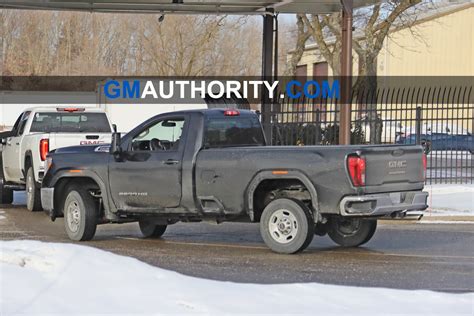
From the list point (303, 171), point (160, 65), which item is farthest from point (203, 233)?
point (160, 65)

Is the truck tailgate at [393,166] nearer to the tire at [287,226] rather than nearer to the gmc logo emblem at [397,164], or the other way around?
the gmc logo emblem at [397,164]

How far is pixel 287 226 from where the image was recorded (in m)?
12.0

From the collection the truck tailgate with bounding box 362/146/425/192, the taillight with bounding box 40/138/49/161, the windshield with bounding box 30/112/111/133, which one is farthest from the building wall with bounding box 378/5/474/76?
the truck tailgate with bounding box 362/146/425/192

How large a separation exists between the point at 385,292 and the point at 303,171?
3.13m

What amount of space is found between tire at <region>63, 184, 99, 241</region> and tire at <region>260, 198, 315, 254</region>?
283 centimetres

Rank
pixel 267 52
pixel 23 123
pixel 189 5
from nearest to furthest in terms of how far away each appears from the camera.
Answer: pixel 23 123
pixel 189 5
pixel 267 52

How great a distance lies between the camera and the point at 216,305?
25.4 ft

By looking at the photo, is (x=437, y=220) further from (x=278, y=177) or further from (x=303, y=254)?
(x=278, y=177)

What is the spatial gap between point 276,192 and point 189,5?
11.6 metres

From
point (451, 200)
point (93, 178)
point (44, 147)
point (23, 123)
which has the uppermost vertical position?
point (23, 123)

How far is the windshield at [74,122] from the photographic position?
18953 millimetres

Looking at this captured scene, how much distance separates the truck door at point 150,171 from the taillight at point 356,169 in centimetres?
250

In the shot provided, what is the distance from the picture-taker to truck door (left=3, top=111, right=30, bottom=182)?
A: 1873 cm

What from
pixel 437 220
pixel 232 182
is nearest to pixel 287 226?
pixel 232 182
